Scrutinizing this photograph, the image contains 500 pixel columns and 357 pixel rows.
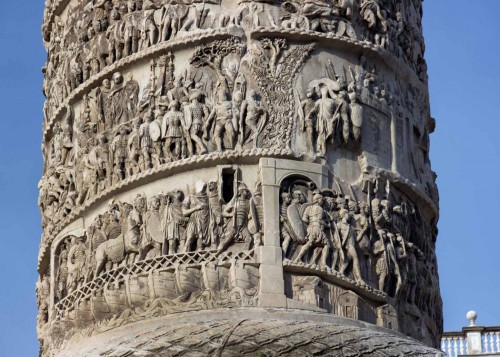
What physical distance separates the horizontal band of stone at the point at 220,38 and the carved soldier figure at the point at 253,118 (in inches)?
29.7

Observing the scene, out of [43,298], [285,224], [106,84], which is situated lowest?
[43,298]

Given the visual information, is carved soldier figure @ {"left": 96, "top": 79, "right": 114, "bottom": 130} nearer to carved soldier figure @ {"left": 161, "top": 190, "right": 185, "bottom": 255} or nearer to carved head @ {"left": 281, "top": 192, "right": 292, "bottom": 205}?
carved soldier figure @ {"left": 161, "top": 190, "right": 185, "bottom": 255}

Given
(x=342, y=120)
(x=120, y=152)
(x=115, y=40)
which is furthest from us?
(x=115, y=40)

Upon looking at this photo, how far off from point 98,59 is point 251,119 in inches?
77.8

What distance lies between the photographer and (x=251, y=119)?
18.9m

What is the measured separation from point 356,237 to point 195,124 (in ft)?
5.99

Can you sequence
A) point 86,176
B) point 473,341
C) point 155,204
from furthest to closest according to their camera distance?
point 473,341 → point 86,176 → point 155,204

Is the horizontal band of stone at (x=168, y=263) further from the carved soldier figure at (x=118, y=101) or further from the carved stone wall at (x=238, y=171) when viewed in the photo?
the carved soldier figure at (x=118, y=101)

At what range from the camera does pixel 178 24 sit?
19.5 m

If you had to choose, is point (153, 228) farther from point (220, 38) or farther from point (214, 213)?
point (220, 38)

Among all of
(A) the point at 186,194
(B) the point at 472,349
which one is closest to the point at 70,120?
(A) the point at 186,194

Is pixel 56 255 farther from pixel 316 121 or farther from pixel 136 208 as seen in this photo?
pixel 316 121

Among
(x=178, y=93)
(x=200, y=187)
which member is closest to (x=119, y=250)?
(x=200, y=187)

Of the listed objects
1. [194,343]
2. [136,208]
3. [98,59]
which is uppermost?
[98,59]
